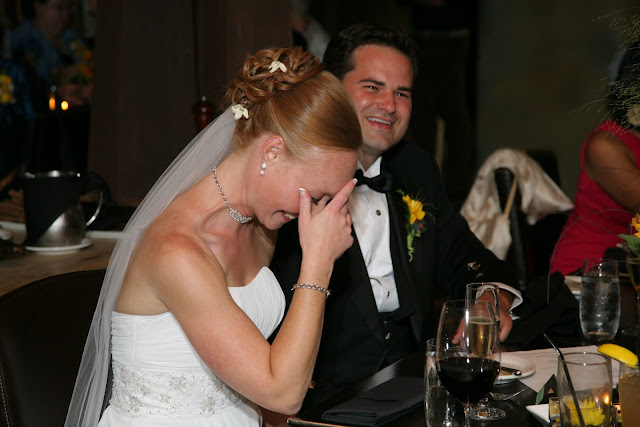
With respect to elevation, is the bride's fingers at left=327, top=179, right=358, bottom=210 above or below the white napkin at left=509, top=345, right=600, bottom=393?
above

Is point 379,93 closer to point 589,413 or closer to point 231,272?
point 231,272

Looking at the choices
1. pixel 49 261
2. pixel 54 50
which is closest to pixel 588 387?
pixel 49 261

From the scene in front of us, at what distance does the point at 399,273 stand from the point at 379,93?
1.90ft

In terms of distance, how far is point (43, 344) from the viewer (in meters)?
1.49

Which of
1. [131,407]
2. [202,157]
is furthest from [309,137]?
[131,407]

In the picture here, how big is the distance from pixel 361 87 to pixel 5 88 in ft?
10.8

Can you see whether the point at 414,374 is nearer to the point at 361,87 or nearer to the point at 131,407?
the point at 131,407

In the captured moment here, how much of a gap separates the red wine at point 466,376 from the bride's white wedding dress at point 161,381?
0.63 m

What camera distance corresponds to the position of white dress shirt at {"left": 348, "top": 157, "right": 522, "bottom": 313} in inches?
92.4

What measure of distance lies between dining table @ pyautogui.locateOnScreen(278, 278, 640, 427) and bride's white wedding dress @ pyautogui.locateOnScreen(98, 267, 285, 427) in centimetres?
24

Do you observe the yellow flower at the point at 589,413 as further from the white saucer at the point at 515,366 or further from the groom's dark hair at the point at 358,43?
the groom's dark hair at the point at 358,43

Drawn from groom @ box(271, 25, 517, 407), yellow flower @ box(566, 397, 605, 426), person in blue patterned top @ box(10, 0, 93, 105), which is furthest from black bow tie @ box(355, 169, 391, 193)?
person in blue patterned top @ box(10, 0, 93, 105)

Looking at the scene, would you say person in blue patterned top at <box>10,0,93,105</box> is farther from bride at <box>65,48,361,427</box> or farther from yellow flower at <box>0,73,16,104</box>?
bride at <box>65,48,361,427</box>

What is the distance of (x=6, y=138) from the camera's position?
4836 mm
